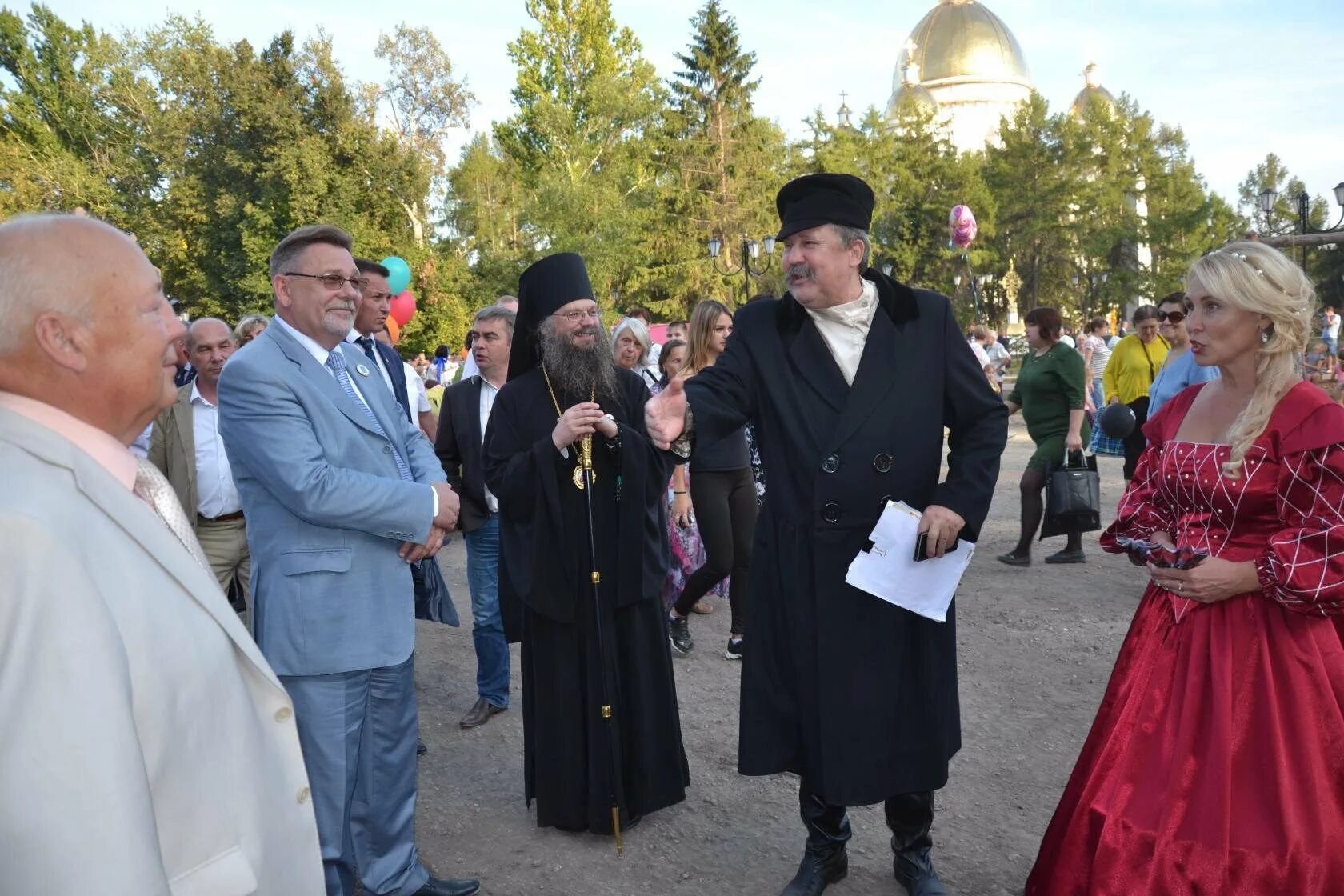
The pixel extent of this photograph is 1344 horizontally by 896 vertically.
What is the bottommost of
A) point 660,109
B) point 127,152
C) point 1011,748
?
point 1011,748

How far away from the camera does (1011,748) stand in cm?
496

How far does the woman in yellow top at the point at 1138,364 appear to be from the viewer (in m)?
8.80

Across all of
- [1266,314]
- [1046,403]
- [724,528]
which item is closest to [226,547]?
[724,528]

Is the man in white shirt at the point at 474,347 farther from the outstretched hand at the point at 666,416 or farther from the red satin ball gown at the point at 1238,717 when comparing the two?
the red satin ball gown at the point at 1238,717

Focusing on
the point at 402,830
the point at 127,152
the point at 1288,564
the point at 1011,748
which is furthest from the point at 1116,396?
the point at 127,152

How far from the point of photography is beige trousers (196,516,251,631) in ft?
15.9

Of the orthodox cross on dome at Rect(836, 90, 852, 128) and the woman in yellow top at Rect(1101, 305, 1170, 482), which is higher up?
the orthodox cross on dome at Rect(836, 90, 852, 128)

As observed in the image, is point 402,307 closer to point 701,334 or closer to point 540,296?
point 701,334

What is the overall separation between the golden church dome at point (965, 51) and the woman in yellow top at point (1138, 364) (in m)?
75.9

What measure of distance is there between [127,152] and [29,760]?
45139 mm

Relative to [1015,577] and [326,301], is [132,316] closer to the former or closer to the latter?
[326,301]

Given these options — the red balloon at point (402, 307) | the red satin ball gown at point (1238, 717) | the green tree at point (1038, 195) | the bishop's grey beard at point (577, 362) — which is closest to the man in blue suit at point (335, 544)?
the bishop's grey beard at point (577, 362)

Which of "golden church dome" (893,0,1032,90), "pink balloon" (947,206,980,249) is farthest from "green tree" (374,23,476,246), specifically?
"golden church dome" (893,0,1032,90)

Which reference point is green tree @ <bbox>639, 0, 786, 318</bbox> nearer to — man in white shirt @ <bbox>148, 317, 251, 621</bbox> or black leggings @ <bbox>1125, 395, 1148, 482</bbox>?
black leggings @ <bbox>1125, 395, 1148, 482</bbox>
